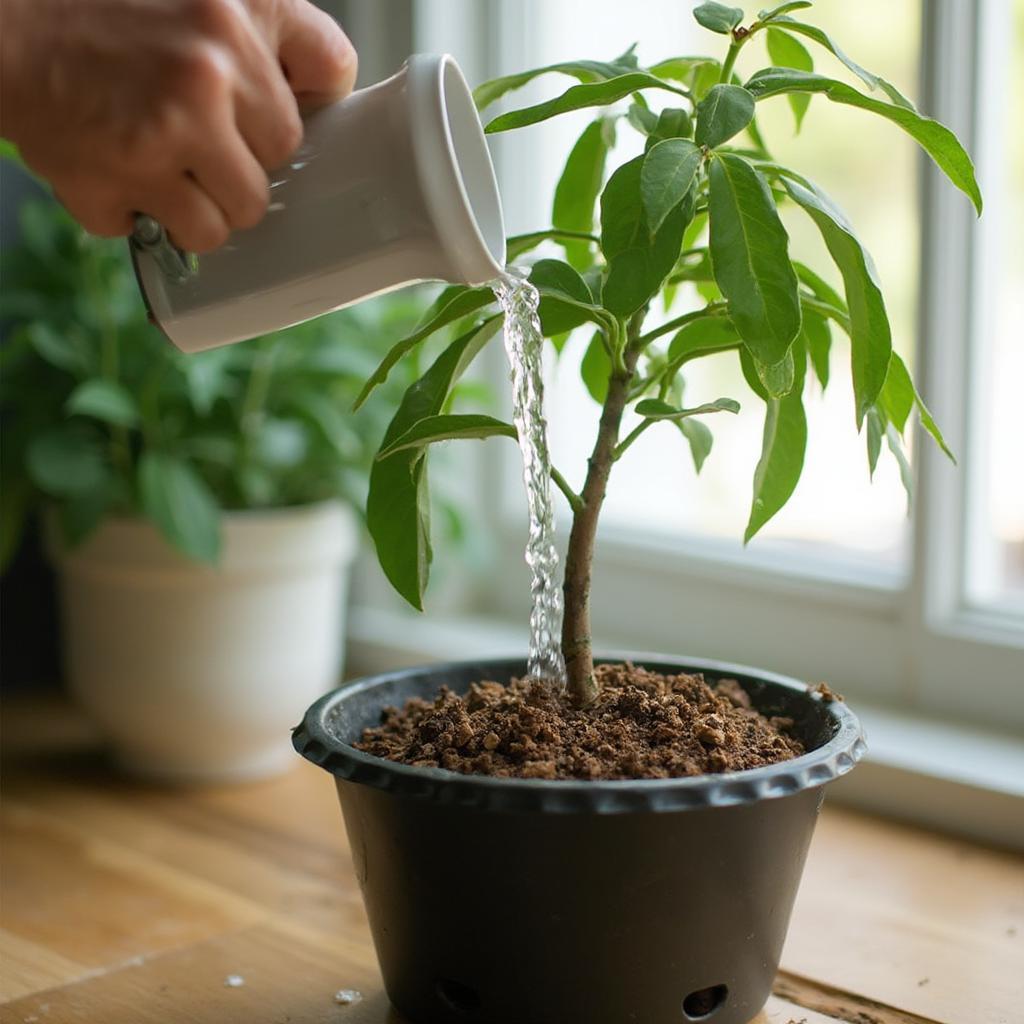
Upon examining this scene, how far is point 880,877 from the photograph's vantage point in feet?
3.91

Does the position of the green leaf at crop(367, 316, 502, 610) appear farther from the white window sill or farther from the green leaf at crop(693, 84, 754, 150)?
the white window sill

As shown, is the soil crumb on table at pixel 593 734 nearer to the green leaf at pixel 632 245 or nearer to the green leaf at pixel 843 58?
the green leaf at pixel 632 245

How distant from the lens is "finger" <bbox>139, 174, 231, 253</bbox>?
2.41ft

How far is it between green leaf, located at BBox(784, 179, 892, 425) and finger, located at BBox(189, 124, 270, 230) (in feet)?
0.95

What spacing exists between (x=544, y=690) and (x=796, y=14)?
87cm

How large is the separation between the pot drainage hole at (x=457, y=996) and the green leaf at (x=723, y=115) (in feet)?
1.63

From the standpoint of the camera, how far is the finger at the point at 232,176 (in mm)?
724

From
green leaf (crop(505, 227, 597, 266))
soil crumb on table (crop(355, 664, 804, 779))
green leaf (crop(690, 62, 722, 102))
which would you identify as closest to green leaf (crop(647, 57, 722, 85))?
green leaf (crop(690, 62, 722, 102))

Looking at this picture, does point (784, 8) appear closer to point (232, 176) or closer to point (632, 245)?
point (632, 245)

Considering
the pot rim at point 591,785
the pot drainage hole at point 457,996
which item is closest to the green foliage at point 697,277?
the pot rim at point 591,785

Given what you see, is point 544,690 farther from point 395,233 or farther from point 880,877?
point 880,877

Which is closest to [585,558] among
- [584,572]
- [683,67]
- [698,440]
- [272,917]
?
[584,572]

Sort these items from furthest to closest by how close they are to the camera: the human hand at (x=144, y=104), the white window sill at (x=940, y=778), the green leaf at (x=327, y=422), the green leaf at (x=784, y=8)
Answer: the green leaf at (x=327, y=422) → the white window sill at (x=940, y=778) → the green leaf at (x=784, y=8) → the human hand at (x=144, y=104)

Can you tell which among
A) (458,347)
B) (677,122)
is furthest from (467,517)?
(677,122)
